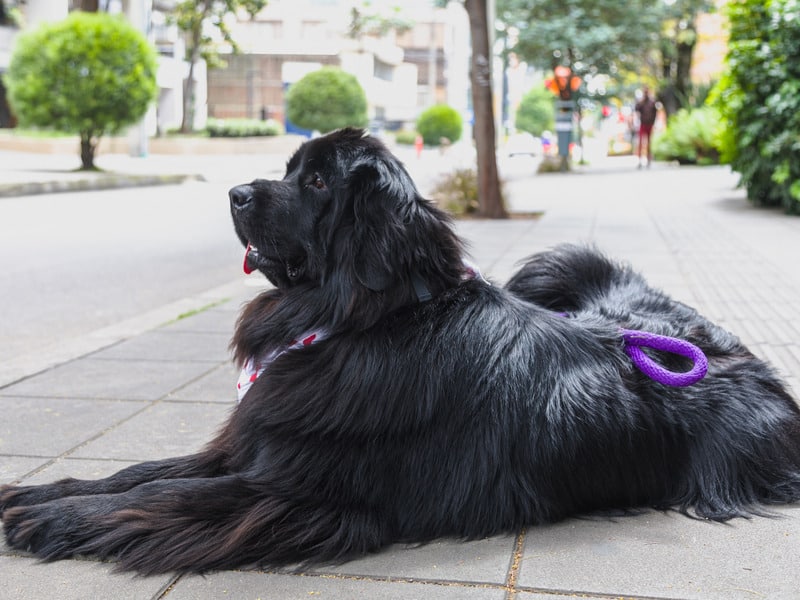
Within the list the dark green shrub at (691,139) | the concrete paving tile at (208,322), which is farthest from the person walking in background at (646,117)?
the concrete paving tile at (208,322)

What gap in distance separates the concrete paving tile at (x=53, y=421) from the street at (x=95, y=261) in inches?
49.1

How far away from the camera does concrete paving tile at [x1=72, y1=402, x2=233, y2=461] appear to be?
386 centimetres

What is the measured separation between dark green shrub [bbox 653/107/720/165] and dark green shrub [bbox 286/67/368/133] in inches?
585

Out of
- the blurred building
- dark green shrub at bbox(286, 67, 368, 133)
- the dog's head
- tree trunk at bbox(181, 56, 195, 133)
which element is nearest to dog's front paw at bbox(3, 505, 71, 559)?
the dog's head

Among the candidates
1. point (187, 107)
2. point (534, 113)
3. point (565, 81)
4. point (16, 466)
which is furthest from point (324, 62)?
point (16, 466)

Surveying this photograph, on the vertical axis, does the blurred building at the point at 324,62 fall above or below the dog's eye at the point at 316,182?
above

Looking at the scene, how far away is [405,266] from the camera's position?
9.34ft

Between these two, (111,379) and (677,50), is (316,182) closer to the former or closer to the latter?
(111,379)

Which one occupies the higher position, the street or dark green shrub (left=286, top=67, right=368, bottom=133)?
dark green shrub (left=286, top=67, right=368, bottom=133)

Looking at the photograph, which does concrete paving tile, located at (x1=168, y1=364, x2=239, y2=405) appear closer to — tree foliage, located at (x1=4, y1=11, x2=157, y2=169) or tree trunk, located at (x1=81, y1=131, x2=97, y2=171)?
tree foliage, located at (x1=4, y1=11, x2=157, y2=169)

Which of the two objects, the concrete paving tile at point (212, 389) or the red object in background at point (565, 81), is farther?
the red object in background at point (565, 81)

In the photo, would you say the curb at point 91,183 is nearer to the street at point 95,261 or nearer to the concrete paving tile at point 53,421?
the street at point 95,261

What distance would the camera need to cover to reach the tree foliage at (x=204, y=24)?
3509 cm

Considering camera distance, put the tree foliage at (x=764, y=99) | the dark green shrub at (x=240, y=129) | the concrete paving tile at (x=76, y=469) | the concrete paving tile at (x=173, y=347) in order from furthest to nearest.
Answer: the dark green shrub at (x=240, y=129)
the tree foliage at (x=764, y=99)
the concrete paving tile at (x=173, y=347)
the concrete paving tile at (x=76, y=469)
